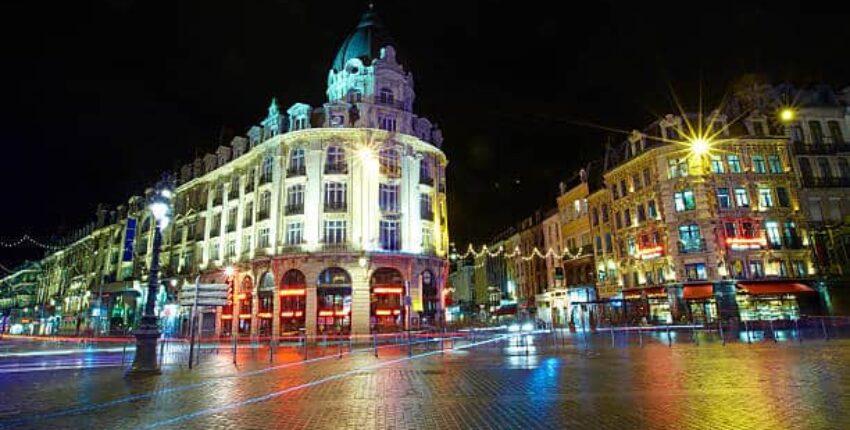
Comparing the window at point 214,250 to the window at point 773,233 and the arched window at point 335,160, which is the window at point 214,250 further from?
the window at point 773,233

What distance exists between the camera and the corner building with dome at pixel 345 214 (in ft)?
124

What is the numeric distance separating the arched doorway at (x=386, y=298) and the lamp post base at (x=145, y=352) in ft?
79.3

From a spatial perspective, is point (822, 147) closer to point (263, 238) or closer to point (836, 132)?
point (836, 132)

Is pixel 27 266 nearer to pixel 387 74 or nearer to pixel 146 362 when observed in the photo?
pixel 387 74

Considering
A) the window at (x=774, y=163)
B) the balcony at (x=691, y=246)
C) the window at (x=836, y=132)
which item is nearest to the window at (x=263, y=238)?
the balcony at (x=691, y=246)

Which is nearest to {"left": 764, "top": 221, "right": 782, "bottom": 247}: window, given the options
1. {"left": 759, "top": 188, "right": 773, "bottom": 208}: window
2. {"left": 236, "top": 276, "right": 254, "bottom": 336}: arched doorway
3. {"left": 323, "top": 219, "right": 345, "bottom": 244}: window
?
{"left": 759, "top": 188, "right": 773, "bottom": 208}: window

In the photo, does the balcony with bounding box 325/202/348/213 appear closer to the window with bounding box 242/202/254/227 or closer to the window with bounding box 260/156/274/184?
the window with bounding box 260/156/274/184

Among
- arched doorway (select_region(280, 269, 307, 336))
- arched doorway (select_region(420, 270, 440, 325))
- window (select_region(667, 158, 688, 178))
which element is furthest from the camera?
arched doorway (select_region(420, 270, 440, 325))

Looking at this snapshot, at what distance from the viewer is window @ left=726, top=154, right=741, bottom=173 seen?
129ft

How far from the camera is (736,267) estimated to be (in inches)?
1479

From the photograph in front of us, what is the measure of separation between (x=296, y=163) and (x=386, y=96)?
31.8 ft

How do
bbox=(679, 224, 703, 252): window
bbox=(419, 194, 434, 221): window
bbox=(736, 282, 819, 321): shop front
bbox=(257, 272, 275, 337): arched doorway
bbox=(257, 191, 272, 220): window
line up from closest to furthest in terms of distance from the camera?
1. bbox=(736, 282, 819, 321): shop front
2. bbox=(679, 224, 703, 252): window
3. bbox=(257, 272, 275, 337): arched doorway
4. bbox=(257, 191, 272, 220): window
5. bbox=(419, 194, 434, 221): window

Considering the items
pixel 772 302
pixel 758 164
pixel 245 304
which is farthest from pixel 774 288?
pixel 245 304

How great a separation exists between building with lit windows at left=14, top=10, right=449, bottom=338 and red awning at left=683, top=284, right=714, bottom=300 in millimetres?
19238
